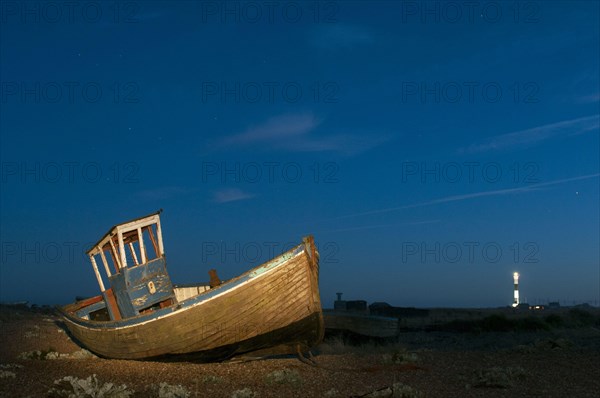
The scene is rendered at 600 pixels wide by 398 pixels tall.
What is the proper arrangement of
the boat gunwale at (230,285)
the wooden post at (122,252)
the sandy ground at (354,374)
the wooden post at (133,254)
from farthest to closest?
the wooden post at (133,254) → the wooden post at (122,252) → the boat gunwale at (230,285) → the sandy ground at (354,374)

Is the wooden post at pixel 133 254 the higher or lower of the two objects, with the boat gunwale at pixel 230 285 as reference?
higher

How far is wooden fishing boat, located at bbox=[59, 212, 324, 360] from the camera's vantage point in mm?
14781

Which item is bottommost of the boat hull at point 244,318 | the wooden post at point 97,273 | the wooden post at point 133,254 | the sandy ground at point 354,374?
the sandy ground at point 354,374

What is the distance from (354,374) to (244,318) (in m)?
3.22

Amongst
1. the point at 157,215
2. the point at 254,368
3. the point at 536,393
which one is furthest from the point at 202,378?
the point at 536,393

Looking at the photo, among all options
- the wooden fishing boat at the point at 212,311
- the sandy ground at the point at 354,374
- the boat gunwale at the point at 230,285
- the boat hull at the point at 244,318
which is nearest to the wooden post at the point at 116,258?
the wooden fishing boat at the point at 212,311

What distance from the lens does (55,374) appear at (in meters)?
13.8

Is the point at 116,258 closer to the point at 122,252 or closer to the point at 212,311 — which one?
the point at 122,252

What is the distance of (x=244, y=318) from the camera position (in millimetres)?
14961

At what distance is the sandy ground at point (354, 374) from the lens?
462 inches

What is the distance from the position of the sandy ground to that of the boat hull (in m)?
0.52

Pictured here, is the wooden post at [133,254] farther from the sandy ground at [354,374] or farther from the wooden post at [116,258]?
the sandy ground at [354,374]

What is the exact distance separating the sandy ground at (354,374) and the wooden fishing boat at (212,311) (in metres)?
0.50

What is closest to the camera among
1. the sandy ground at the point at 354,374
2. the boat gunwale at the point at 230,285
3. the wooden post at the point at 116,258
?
the sandy ground at the point at 354,374
